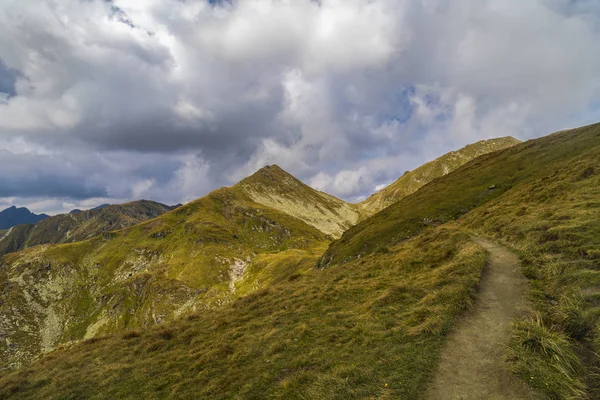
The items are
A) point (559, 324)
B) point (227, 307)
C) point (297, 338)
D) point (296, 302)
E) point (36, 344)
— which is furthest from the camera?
point (36, 344)

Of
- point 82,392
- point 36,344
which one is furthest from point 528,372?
point 36,344

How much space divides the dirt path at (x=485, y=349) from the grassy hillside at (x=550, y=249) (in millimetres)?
697

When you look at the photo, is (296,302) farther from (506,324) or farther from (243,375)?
(506,324)

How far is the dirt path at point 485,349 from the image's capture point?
32.9 feet

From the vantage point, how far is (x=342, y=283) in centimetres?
3005

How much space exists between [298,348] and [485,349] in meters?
10.4

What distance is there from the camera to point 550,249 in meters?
20.5

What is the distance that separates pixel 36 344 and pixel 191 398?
7440 inches

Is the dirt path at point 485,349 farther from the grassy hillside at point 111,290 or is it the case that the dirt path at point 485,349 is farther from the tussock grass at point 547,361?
the grassy hillside at point 111,290

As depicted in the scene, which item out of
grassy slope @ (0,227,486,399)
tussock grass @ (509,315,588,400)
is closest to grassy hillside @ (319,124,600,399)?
tussock grass @ (509,315,588,400)

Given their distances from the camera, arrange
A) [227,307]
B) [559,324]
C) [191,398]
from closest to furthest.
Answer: [559,324], [191,398], [227,307]

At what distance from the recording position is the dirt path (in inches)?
395

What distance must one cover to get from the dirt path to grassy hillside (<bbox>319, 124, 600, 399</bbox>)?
70 centimetres

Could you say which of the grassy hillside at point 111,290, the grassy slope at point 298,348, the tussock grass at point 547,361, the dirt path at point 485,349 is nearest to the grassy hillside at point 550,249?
the tussock grass at point 547,361
